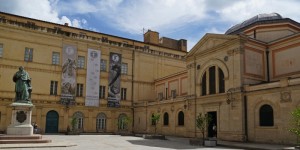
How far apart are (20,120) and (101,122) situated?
20.2 m

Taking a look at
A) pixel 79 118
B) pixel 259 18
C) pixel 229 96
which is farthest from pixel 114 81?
pixel 259 18

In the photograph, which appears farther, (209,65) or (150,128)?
(150,128)

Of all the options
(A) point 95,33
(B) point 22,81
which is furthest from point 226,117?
(A) point 95,33

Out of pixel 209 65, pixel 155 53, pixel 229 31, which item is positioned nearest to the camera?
pixel 209 65

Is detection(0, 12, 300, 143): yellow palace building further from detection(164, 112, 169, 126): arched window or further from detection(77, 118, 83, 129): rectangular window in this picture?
detection(164, 112, 169, 126): arched window

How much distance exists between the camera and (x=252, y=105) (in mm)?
23922

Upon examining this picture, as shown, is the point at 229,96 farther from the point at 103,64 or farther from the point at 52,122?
the point at 52,122

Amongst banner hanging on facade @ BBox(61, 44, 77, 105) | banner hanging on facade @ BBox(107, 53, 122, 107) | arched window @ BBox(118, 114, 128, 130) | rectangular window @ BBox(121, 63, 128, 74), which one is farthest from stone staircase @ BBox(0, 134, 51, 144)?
rectangular window @ BBox(121, 63, 128, 74)

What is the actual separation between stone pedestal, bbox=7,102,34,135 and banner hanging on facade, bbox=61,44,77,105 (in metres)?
16.8

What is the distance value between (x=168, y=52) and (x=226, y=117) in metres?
21.6

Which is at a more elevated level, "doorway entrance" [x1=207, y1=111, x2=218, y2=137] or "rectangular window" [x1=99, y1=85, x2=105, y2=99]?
"rectangular window" [x1=99, y1=85, x2=105, y2=99]

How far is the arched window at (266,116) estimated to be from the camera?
22438 mm

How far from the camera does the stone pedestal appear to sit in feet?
61.9

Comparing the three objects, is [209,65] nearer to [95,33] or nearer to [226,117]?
[226,117]
